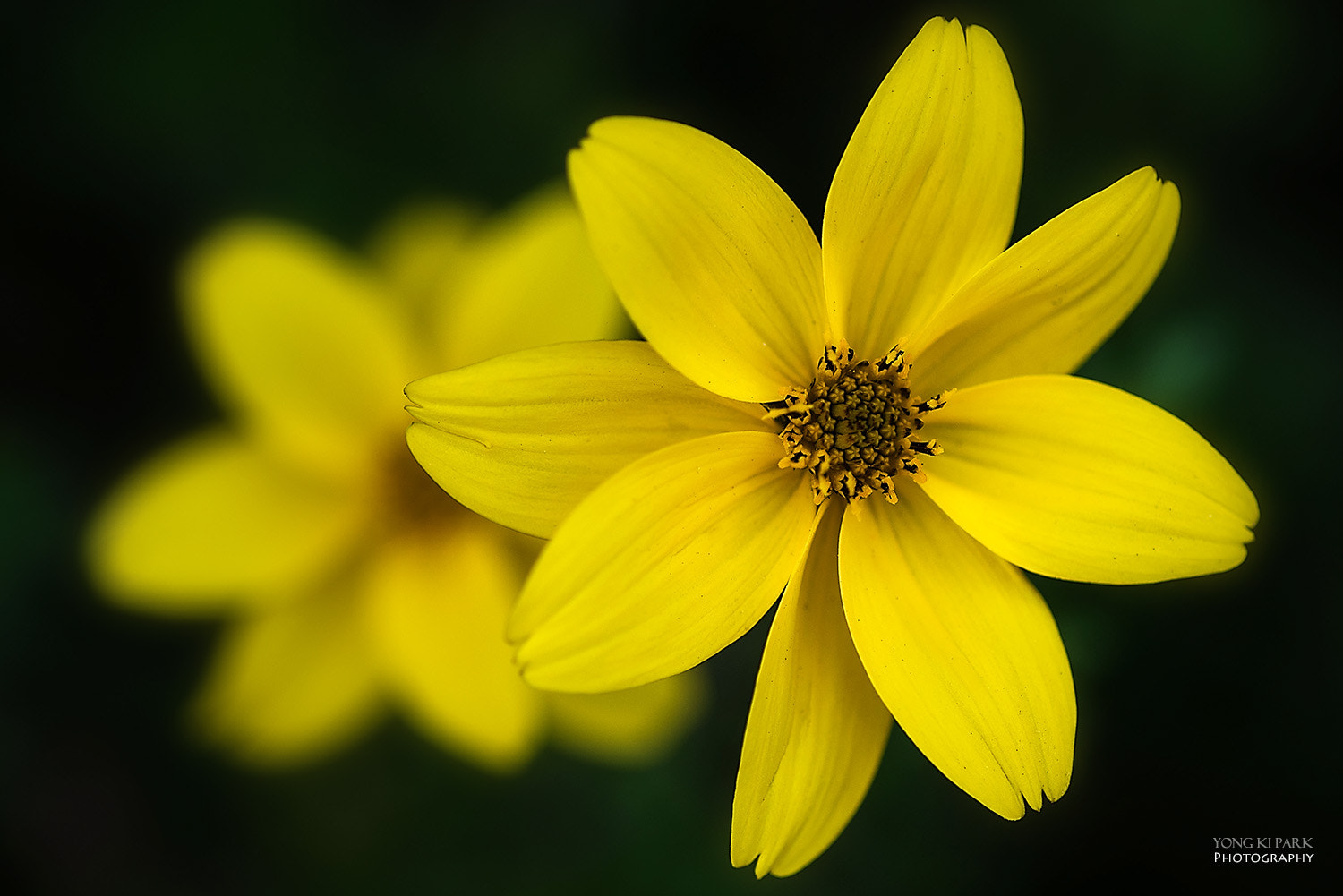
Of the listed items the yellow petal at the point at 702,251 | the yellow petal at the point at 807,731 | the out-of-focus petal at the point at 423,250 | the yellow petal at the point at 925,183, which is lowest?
the yellow petal at the point at 807,731

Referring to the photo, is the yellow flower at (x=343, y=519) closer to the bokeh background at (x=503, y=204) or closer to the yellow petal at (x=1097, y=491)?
the bokeh background at (x=503, y=204)

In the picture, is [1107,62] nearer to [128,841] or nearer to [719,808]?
[719,808]

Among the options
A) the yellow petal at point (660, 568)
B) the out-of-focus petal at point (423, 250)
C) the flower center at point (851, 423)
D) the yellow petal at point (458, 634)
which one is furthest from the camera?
the out-of-focus petal at point (423, 250)

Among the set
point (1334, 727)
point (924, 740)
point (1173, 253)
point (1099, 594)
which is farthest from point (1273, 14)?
point (924, 740)

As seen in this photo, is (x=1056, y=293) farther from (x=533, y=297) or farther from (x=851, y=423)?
(x=533, y=297)

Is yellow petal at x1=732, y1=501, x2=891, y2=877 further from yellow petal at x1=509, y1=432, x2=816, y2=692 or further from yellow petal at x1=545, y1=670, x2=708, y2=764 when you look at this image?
yellow petal at x1=545, y1=670, x2=708, y2=764

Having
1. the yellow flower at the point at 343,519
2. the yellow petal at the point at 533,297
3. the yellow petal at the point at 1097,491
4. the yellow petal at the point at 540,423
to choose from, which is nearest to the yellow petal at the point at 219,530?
the yellow flower at the point at 343,519
